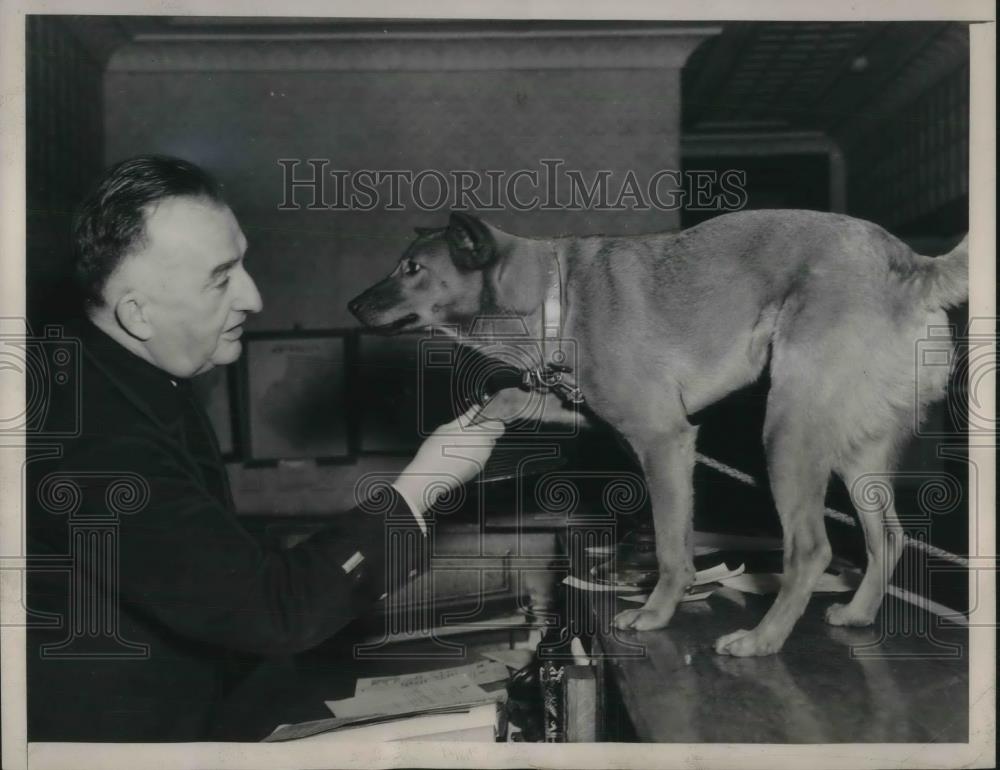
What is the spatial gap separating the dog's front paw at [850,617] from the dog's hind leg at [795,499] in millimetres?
126

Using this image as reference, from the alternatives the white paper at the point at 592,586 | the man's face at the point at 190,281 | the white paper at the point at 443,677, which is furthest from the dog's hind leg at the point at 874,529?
the man's face at the point at 190,281

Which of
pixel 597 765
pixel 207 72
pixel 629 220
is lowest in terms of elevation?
pixel 597 765

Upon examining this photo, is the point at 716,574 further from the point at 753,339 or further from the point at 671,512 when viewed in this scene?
the point at 753,339

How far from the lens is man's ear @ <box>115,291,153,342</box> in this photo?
146cm

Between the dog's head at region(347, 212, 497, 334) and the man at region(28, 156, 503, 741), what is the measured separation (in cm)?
23

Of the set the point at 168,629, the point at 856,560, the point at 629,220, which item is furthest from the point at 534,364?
Result: the point at 168,629

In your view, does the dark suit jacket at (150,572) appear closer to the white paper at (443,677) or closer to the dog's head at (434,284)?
the white paper at (443,677)

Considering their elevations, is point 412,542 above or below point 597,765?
above

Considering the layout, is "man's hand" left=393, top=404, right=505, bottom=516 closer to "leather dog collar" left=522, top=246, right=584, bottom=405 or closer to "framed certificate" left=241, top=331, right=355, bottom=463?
"leather dog collar" left=522, top=246, right=584, bottom=405

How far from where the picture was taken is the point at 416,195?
1.64 m

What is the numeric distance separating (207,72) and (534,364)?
3.11 feet

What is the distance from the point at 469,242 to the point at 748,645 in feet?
3.08

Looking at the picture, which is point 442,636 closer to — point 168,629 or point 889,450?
point 168,629

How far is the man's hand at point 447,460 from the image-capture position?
4.83 ft
